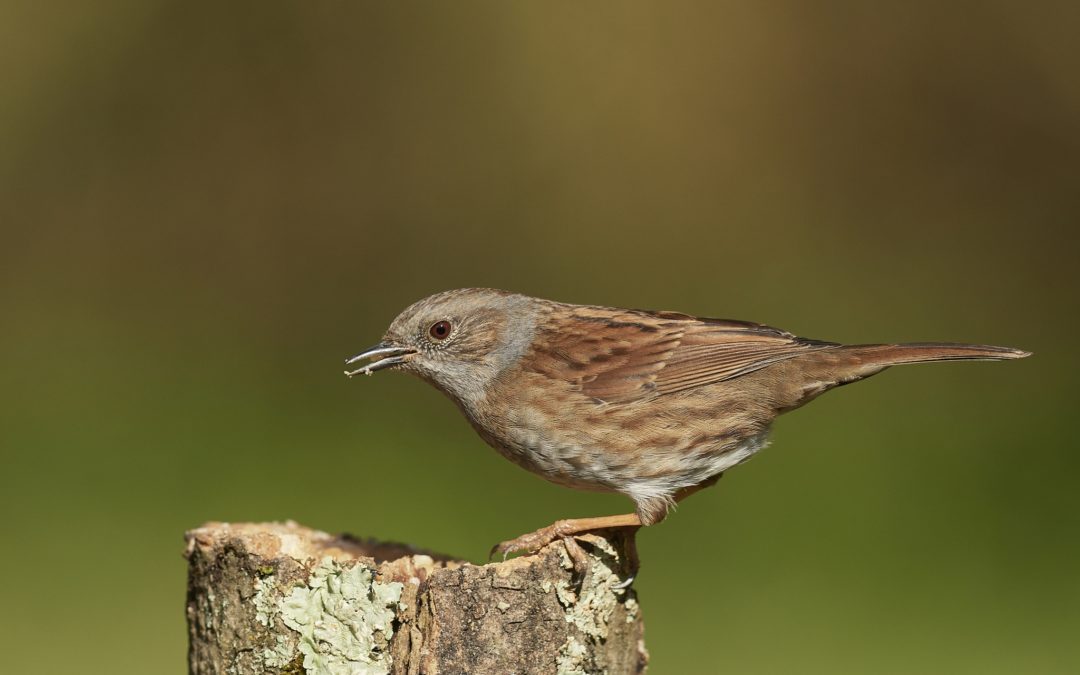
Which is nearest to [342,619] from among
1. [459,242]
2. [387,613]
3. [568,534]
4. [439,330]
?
[387,613]

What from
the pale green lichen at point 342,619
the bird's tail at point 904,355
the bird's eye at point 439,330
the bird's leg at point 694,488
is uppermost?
the bird's eye at point 439,330

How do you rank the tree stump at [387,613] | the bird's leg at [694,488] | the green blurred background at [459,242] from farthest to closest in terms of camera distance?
the green blurred background at [459,242]
the bird's leg at [694,488]
the tree stump at [387,613]

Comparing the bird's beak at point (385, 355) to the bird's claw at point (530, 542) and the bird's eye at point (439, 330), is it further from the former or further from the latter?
the bird's claw at point (530, 542)

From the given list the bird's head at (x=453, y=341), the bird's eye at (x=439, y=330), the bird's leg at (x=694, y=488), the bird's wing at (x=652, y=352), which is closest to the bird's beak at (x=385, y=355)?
the bird's head at (x=453, y=341)

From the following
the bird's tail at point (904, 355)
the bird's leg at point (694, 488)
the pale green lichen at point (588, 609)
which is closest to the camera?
the pale green lichen at point (588, 609)

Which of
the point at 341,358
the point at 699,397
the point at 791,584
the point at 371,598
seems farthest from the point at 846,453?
the point at 371,598

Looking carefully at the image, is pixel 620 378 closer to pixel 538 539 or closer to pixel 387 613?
pixel 538 539

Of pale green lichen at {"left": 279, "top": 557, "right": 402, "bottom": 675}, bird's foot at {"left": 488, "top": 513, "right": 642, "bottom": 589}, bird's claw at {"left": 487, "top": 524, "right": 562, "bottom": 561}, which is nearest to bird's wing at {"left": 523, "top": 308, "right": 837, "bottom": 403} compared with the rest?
bird's foot at {"left": 488, "top": 513, "right": 642, "bottom": 589}
